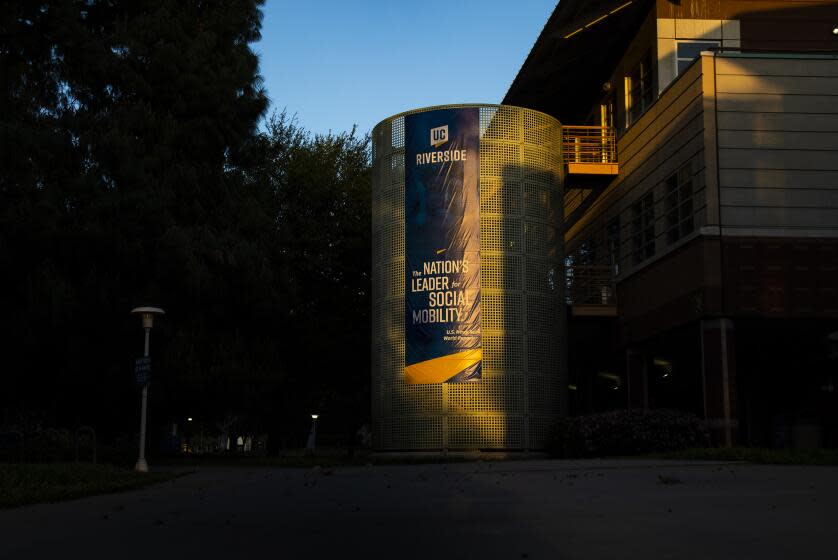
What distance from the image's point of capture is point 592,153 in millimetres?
35062

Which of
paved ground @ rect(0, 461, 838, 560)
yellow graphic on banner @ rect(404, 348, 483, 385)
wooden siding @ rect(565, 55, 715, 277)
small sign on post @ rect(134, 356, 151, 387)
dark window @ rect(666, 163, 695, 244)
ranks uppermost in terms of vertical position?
wooden siding @ rect(565, 55, 715, 277)

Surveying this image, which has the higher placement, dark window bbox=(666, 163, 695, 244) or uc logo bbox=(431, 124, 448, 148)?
uc logo bbox=(431, 124, 448, 148)

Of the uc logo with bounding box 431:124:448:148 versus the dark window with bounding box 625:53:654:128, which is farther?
the dark window with bounding box 625:53:654:128

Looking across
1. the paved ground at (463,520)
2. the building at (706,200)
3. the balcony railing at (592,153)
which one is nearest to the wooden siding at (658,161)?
the building at (706,200)

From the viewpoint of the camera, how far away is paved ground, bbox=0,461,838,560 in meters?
8.01

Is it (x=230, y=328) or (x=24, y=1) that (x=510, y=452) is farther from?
(x=24, y=1)

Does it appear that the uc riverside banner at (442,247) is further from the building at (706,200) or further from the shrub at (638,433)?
the building at (706,200)

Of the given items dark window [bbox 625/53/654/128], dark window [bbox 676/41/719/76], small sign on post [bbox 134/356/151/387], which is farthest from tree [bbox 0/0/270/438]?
dark window [bbox 676/41/719/76]

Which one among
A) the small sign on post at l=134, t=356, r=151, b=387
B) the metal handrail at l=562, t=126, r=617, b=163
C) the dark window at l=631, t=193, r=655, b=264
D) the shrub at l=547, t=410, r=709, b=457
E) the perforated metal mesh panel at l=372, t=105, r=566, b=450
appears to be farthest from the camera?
the metal handrail at l=562, t=126, r=617, b=163

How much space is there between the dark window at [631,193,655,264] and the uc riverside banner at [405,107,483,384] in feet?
16.4

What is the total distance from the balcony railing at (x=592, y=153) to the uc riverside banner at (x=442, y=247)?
4901 millimetres

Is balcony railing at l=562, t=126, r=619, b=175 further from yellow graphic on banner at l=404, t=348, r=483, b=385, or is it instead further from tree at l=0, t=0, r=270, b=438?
tree at l=0, t=0, r=270, b=438

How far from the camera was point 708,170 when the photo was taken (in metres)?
26.7

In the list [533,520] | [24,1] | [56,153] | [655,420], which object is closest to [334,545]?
[533,520]
